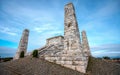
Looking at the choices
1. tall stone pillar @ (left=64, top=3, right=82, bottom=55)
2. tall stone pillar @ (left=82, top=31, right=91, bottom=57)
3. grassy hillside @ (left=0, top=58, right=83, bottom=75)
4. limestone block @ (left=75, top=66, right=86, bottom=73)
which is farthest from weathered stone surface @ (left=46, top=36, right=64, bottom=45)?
limestone block @ (left=75, top=66, right=86, bottom=73)

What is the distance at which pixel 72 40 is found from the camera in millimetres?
8078

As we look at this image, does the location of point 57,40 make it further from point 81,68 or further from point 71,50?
point 81,68

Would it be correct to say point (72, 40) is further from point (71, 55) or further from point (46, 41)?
point (46, 41)

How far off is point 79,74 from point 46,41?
17.0m

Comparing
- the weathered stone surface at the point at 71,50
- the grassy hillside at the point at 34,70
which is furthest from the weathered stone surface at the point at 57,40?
the grassy hillside at the point at 34,70

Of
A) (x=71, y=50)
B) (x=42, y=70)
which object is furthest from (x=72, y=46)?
(x=42, y=70)

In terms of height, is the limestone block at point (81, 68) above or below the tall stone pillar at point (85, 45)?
below

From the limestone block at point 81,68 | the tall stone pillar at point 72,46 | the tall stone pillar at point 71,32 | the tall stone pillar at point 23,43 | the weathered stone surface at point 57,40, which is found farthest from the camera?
the weathered stone surface at point 57,40

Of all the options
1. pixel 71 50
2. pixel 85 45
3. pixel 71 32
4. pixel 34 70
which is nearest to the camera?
pixel 34 70

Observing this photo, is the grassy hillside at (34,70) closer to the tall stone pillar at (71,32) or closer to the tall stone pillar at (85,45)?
the tall stone pillar at (71,32)

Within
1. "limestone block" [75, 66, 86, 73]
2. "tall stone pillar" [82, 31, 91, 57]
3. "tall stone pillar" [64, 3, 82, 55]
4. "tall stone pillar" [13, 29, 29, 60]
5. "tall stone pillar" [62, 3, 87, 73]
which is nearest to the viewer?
"limestone block" [75, 66, 86, 73]

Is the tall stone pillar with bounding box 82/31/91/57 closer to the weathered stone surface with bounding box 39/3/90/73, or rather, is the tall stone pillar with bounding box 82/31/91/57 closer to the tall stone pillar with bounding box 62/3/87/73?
the weathered stone surface with bounding box 39/3/90/73

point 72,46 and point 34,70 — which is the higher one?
point 72,46

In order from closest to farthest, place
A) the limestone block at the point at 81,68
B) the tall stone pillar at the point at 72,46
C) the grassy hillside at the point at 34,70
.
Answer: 1. the grassy hillside at the point at 34,70
2. the limestone block at the point at 81,68
3. the tall stone pillar at the point at 72,46
